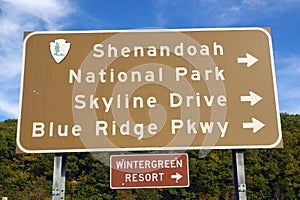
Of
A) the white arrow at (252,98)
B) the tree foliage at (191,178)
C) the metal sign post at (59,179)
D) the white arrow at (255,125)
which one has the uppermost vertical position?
the tree foliage at (191,178)

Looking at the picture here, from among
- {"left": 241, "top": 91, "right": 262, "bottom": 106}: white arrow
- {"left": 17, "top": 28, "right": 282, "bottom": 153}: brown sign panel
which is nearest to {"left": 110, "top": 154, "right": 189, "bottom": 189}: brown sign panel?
{"left": 17, "top": 28, "right": 282, "bottom": 153}: brown sign panel

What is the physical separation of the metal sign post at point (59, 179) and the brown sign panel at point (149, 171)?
81cm

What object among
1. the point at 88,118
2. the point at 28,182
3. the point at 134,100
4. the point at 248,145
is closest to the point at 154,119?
the point at 134,100

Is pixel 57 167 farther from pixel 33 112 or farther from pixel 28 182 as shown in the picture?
pixel 28 182

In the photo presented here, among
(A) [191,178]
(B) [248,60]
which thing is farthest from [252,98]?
(A) [191,178]

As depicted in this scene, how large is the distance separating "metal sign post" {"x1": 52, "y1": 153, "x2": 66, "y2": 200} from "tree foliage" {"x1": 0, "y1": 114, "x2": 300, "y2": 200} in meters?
51.7

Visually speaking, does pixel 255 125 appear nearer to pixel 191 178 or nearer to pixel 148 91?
pixel 148 91

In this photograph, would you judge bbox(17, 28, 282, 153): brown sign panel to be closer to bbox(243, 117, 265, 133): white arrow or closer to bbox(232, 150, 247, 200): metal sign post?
bbox(243, 117, 265, 133): white arrow

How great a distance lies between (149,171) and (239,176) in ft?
4.67

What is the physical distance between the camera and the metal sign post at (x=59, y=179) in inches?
243

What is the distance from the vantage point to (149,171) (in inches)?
241

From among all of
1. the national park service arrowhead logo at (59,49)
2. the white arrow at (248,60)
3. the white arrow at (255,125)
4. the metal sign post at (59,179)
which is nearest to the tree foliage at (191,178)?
the national park service arrowhead logo at (59,49)

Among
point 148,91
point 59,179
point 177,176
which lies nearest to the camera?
point 177,176

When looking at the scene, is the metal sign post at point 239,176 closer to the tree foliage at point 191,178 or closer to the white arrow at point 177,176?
the white arrow at point 177,176
